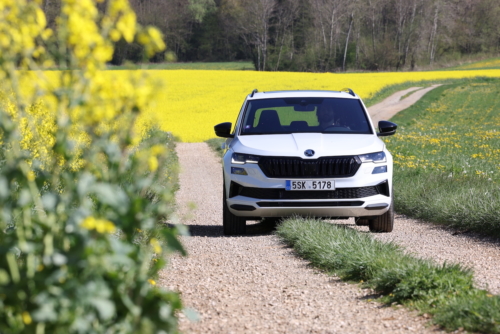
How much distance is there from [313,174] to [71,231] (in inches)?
225

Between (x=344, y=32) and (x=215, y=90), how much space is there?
5145cm

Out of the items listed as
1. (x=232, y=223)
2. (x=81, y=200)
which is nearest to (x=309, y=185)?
(x=232, y=223)

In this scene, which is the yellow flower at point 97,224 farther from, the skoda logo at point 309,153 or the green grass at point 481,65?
the green grass at point 481,65

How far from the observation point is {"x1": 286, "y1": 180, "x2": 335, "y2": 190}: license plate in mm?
8047

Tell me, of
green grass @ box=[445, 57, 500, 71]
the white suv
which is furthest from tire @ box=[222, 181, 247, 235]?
green grass @ box=[445, 57, 500, 71]

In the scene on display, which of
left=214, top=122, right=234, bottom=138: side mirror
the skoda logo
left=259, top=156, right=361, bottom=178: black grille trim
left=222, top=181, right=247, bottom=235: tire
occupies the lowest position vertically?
left=222, top=181, right=247, bottom=235: tire

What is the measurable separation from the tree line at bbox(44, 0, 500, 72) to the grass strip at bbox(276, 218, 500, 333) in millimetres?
82017

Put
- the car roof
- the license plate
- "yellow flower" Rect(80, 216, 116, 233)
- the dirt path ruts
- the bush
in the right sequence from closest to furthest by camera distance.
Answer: "yellow flower" Rect(80, 216, 116, 233)
the bush
the license plate
the car roof
the dirt path ruts

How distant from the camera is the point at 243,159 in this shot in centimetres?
825

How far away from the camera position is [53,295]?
2.42 metres

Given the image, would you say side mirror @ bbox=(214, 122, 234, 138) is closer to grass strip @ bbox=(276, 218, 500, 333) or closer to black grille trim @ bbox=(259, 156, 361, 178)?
black grille trim @ bbox=(259, 156, 361, 178)

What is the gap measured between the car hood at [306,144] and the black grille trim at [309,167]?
0.06m

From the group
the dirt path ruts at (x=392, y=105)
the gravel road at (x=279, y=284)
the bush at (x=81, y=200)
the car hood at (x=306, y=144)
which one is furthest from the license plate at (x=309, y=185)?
the dirt path ruts at (x=392, y=105)

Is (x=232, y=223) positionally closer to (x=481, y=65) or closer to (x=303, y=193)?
(x=303, y=193)
